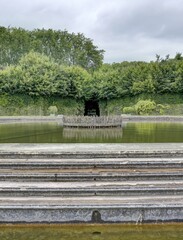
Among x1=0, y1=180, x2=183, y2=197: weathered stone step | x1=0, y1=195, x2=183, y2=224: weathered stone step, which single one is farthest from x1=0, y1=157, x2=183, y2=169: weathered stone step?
x1=0, y1=195, x2=183, y2=224: weathered stone step

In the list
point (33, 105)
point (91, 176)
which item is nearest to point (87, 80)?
point (33, 105)

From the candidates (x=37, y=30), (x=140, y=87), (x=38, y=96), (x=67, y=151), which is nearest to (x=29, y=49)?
(x=37, y=30)

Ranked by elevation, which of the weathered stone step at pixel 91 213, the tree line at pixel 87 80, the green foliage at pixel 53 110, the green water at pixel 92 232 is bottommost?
the green water at pixel 92 232

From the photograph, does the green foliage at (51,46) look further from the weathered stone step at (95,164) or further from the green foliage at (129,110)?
the weathered stone step at (95,164)

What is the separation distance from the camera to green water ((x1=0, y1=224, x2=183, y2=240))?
5918mm

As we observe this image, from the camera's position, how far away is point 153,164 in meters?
8.09

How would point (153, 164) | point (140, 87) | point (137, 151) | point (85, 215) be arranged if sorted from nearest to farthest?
point (85, 215), point (153, 164), point (137, 151), point (140, 87)

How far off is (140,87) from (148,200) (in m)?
33.9

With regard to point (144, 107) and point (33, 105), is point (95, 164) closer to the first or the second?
point (144, 107)

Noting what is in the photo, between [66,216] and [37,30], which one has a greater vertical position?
[37,30]

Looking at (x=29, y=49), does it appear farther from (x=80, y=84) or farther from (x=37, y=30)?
(x=80, y=84)

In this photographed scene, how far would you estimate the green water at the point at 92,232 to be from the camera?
592 cm

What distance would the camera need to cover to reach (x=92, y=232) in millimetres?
6145

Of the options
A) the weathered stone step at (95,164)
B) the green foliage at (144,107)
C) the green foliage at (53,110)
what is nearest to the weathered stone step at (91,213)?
the weathered stone step at (95,164)
